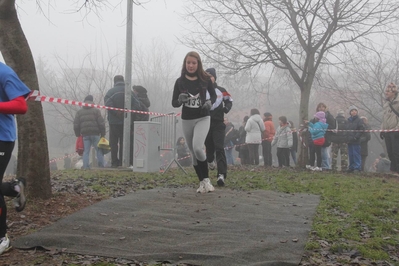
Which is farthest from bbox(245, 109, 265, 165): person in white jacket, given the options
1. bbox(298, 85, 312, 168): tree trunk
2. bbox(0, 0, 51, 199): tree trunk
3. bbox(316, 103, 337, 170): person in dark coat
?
bbox(0, 0, 51, 199): tree trunk

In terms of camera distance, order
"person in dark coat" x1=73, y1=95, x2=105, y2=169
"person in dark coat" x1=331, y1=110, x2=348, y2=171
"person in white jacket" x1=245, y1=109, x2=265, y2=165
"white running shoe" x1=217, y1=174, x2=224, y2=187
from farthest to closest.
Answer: "person in white jacket" x1=245, y1=109, x2=265, y2=165 → "person in dark coat" x1=331, y1=110, x2=348, y2=171 → "person in dark coat" x1=73, y1=95, x2=105, y2=169 → "white running shoe" x1=217, y1=174, x2=224, y2=187

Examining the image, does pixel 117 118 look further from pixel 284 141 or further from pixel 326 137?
pixel 326 137

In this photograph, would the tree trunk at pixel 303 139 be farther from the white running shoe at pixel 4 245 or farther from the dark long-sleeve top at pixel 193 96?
the white running shoe at pixel 4 245

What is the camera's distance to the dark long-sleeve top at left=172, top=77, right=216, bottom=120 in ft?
23.7

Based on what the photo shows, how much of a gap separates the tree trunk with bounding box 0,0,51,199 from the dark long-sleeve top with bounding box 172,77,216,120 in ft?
7.02

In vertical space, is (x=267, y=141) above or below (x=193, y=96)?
below

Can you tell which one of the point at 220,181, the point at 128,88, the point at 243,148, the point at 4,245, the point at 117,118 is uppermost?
the point at 128,88

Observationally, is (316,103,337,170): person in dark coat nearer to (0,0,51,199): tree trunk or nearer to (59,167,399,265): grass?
(59,167,399,265): grass

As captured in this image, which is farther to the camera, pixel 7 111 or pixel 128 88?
pixel 128 88

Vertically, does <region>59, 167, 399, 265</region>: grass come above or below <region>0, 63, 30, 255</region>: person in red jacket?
below

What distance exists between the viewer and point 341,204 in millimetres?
6852

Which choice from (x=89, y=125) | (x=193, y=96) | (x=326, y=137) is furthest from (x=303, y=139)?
(x=193, y=96)

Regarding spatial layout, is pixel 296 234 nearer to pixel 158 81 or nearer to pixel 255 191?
pixel 255 191

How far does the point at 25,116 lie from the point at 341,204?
4525mm
